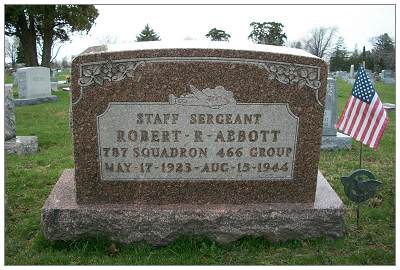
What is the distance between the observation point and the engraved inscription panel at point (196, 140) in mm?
3811

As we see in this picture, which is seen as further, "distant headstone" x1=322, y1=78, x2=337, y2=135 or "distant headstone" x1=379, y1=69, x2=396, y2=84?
"distant headstone" x1=379, y1=69, x2=396, y2=84

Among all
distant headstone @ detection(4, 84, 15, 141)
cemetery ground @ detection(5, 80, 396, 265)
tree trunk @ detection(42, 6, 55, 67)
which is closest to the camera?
cemetery ground @ detection(5, 80, 396, 265)

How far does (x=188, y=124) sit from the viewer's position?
3.86 metres

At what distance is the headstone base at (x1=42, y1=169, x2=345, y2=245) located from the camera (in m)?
3.82

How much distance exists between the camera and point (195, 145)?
155 inches

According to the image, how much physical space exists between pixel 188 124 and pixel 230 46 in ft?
2.58

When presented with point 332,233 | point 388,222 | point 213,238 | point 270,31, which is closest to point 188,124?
point 213,238

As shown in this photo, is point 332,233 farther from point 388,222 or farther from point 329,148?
point 329,148

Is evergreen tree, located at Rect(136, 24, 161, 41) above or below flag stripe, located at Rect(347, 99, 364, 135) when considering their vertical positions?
above

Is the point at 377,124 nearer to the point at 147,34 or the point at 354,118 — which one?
the point at 354,118

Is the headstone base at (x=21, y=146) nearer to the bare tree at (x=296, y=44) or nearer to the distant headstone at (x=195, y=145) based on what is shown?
the distant headstone at (x=195, y=145)

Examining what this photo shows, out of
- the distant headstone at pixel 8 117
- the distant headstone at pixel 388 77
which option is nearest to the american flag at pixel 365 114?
the distant headstone at pixel 8 117

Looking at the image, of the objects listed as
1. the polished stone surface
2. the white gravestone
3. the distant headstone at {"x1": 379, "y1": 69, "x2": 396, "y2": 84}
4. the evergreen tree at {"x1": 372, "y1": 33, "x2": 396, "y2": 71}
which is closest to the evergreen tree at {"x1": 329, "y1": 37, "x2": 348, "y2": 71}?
the evergreen tree at {"x1": 372, "y1": 33, "x2": 396, "y2": 71}

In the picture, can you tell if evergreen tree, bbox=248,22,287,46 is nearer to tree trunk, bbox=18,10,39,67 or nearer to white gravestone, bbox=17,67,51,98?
tree trunk, bbox=18,10,39,67
